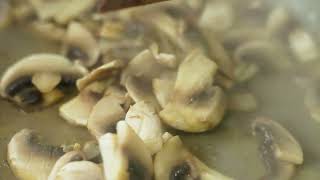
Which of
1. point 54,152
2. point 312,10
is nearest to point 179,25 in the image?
point 312,10

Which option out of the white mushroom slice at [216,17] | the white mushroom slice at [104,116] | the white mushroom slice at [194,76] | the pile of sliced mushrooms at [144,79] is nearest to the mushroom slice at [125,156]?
the pile of sliced mushrooms at [144,79]

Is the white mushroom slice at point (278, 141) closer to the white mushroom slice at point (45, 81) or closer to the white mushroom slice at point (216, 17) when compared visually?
the white mushroom slice at point (216, 17)

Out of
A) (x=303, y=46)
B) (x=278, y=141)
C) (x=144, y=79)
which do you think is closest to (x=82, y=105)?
(x=144, y=79)

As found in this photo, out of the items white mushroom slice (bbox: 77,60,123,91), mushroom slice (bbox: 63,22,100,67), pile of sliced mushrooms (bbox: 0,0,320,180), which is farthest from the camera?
mushroom slice (bbox: 63,22,100,67)

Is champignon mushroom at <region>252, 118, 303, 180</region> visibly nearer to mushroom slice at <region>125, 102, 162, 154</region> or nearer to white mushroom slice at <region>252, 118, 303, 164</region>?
white mushroom slice at <region>252, 118, 303, 164</region>

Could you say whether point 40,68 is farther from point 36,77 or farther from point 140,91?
point 140,91

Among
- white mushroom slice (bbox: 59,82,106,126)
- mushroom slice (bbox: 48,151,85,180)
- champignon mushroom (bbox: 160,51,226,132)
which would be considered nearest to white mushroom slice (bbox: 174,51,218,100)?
champignon mushroom (bbox: 160,51,226,132)
